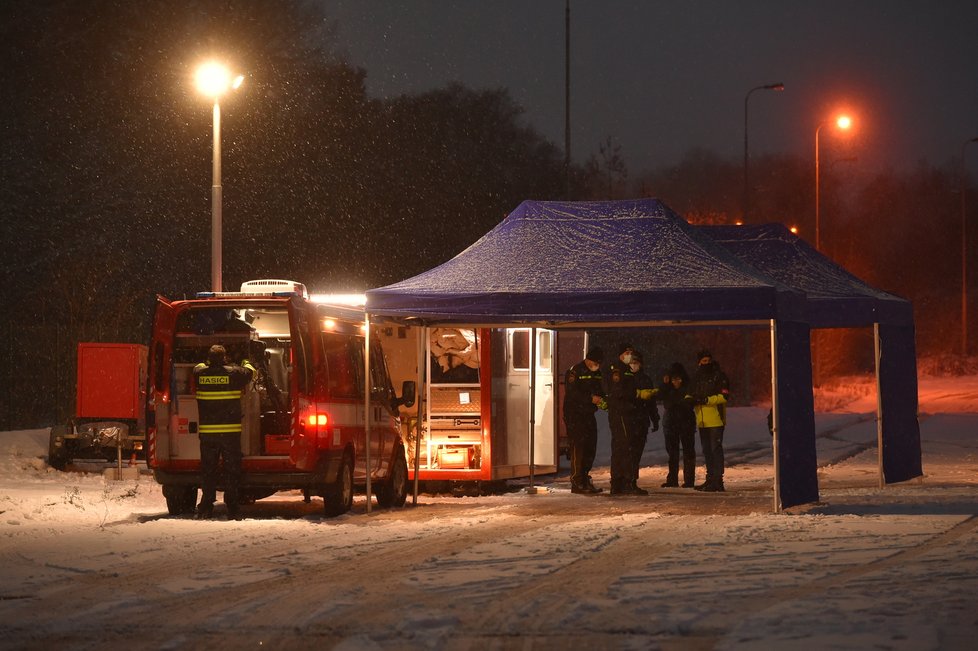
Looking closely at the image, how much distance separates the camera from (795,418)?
16.6 m

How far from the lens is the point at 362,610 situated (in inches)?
366

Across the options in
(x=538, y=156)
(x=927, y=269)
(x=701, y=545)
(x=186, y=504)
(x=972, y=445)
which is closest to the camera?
(x=701, y=545)

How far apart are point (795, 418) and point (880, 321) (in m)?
3.58

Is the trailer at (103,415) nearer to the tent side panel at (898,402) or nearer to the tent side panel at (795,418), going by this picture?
the tent side panel at (795,418)

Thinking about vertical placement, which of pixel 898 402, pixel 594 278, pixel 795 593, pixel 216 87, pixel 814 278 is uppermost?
pixel 216 87

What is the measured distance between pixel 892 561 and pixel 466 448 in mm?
8981

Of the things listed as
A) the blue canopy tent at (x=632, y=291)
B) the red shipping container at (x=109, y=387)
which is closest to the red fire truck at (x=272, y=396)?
the blue canopy tent at (x=632, y=291)

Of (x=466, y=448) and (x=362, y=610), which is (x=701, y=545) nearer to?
(x=362, y=610)

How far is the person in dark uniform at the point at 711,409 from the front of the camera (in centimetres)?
1981

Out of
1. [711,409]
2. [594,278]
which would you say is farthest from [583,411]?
[594,278]

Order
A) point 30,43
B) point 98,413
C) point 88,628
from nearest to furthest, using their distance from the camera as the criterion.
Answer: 1. point 88,628
2. point 98,413
3. point 30,43

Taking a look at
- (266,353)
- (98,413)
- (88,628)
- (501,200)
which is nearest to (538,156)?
(501,200)

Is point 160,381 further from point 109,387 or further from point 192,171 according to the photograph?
point 192,171

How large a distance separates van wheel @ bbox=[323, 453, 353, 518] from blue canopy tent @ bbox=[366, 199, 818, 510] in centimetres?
180
